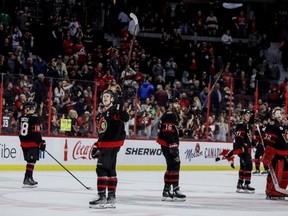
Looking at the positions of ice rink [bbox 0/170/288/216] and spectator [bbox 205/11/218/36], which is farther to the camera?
spectator [bbox 205/11/218/36]

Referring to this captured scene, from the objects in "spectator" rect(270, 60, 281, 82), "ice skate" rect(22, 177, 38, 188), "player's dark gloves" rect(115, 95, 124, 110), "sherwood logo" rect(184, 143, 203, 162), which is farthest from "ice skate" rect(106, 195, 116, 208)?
"spectator" rect(270, 60, 281, 82)

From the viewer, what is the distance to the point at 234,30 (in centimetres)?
3600

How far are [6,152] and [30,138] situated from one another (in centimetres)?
508

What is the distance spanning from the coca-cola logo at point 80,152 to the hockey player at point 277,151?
27.9 ft

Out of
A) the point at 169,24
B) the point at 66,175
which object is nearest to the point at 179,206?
the point at 66,175

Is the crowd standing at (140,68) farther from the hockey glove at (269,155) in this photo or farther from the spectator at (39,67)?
the hockey glove at (269,155)

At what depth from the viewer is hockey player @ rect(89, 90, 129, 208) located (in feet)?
41.6

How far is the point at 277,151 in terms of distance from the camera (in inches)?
622

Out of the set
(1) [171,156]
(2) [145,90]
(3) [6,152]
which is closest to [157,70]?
(2) [145,90]

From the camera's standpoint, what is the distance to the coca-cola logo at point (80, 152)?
23.4 metres

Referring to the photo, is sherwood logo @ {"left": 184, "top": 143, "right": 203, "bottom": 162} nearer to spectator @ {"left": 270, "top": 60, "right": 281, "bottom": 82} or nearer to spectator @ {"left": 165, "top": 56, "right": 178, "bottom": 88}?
spectator @ {"left": 165, "top": 56, "right": 178, "bottom": 88}

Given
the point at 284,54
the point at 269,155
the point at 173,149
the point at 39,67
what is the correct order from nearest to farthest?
the point at 173,149, the point at 269,155, the point at 39,67, the point at 284,54

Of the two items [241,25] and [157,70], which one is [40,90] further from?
[241,25]

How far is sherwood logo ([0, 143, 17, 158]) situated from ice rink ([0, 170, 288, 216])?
0.66m
